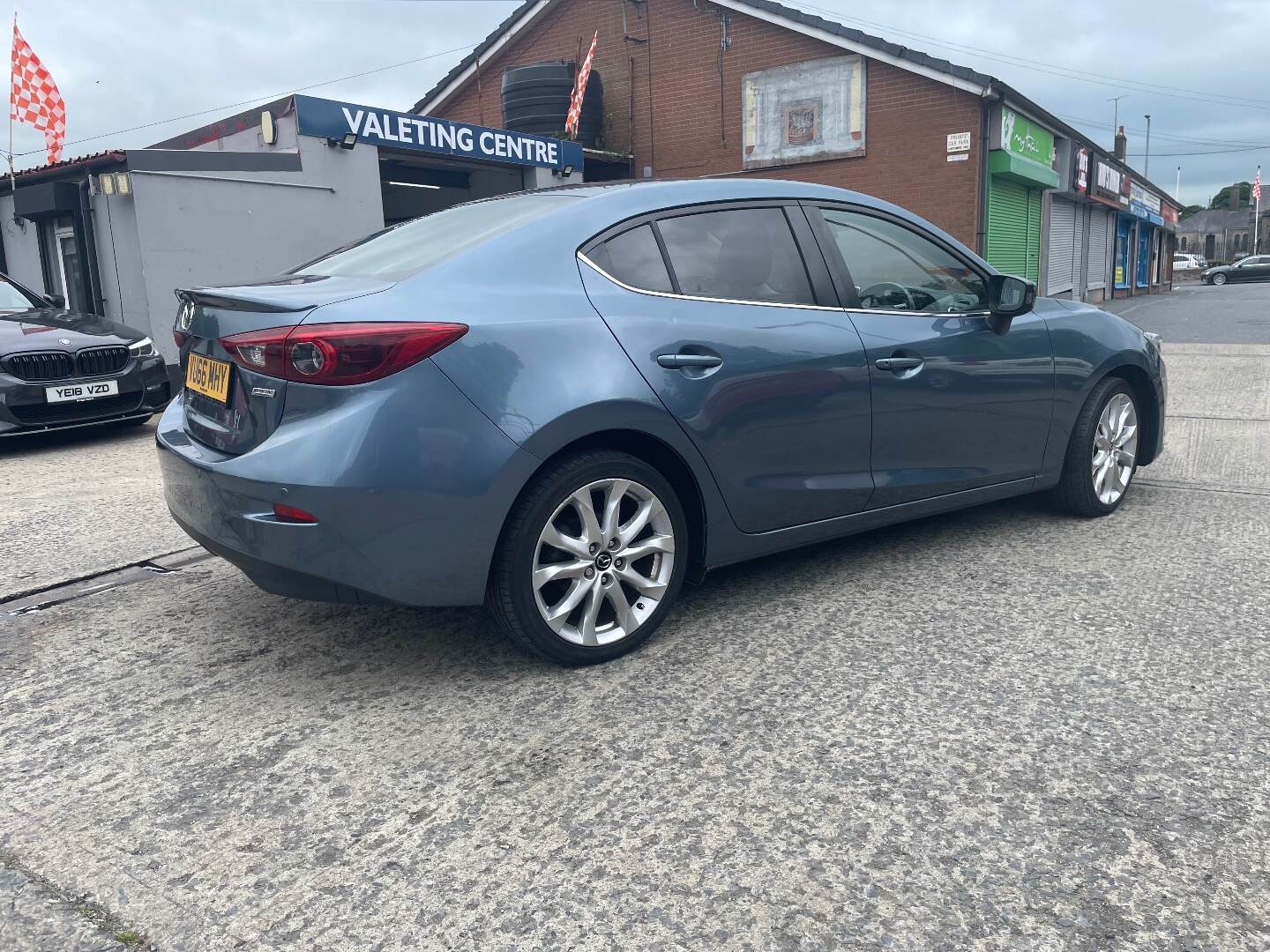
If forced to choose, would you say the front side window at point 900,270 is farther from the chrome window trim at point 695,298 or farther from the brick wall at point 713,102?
the brick wall at point 713,102

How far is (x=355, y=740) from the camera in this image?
279cm

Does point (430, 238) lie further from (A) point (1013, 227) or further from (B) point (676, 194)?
(A) point (1013, 227)

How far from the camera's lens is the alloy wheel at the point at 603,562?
311 centimetres

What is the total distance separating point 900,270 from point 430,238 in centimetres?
185

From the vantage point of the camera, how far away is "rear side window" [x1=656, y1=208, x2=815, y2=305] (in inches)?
138

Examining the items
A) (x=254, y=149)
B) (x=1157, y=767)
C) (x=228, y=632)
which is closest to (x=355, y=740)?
(x=228, y=632)

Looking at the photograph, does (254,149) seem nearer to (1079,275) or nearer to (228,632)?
(228,632)

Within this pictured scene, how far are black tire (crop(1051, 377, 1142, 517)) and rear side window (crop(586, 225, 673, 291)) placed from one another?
240 cm

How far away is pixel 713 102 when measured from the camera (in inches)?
803

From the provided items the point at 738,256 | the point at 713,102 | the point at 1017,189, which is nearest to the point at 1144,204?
the point at 1017,189

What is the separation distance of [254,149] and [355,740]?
11696 millimetres

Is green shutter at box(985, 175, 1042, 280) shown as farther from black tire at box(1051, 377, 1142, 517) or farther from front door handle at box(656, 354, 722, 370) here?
front door handle at box(656, 354, 722, 370)

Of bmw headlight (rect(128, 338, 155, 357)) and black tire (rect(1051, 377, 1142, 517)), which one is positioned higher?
A: bmw headlight (rect(128, 338, 155, 357))

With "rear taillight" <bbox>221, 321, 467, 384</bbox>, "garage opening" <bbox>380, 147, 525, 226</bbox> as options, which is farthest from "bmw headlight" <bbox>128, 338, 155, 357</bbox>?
"garage opening" <bbox>380, 147, 525, 226</bbox>
